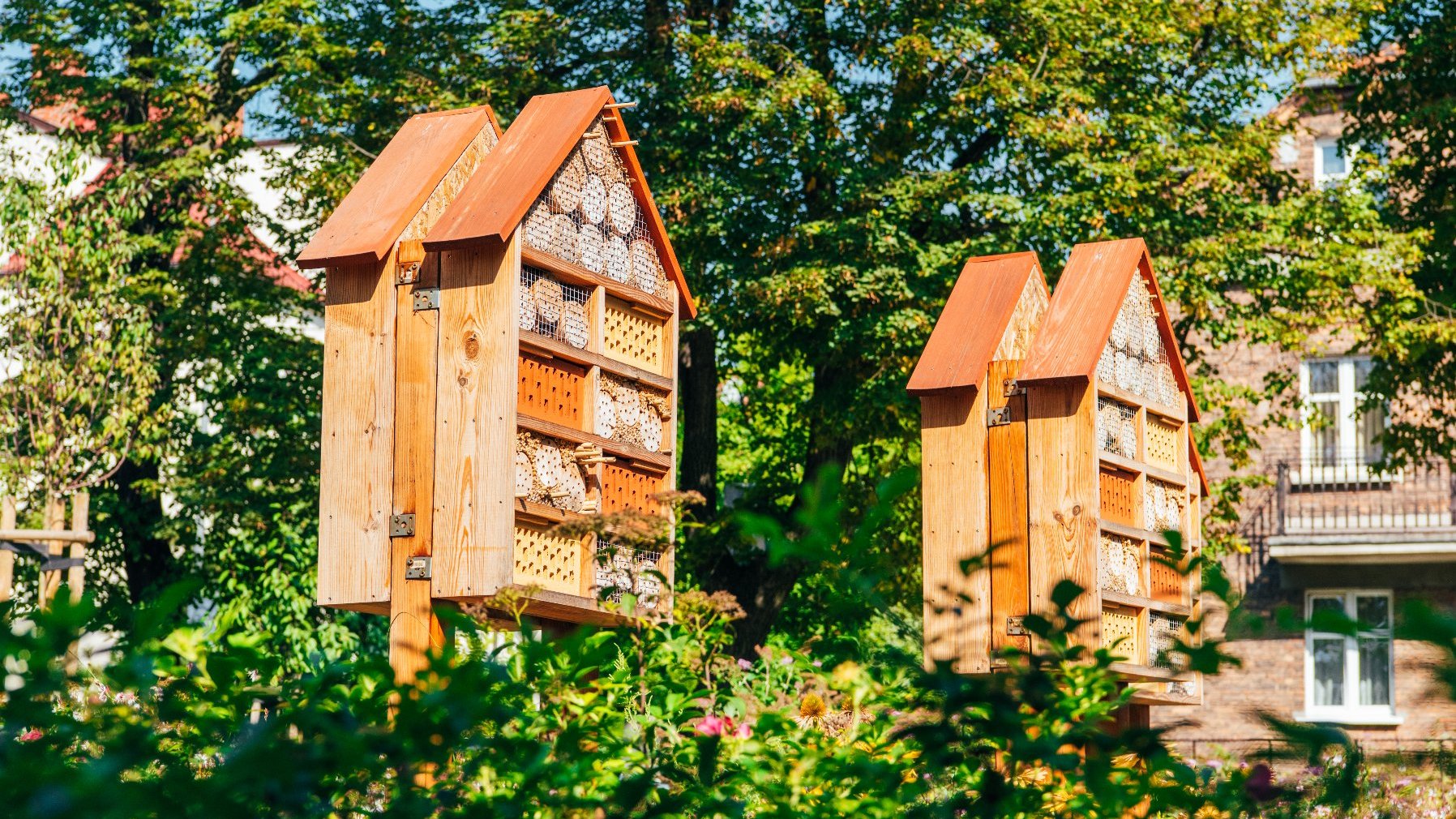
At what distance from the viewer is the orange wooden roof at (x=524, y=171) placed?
541cm

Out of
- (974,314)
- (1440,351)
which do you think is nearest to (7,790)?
(974,314)

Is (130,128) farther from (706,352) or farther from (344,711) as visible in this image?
(344,711)

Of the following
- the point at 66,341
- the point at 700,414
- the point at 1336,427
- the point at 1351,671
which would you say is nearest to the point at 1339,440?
the point at 1336,427

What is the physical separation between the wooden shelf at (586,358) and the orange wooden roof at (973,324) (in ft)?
4.83

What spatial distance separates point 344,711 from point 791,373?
787 inches

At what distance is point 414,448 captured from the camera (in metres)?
5.40

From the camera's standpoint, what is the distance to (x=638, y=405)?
20.2ft

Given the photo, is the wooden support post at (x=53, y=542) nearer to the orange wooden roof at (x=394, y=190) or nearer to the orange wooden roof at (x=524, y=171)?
the orange wooden roof at (x=394, y=190)

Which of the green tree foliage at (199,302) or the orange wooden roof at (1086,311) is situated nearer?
the orange wooden roof at (1086,311)

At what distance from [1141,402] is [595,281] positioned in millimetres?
3143

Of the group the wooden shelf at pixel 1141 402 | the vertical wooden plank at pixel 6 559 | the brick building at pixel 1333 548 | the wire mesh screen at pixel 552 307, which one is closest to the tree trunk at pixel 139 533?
the vertical wooden plank at pixel 6 559

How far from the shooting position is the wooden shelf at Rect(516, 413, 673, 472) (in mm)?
5418

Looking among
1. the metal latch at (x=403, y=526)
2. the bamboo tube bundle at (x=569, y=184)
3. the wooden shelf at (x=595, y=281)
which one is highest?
the bamboo tube bundle at (x=569, y=184)

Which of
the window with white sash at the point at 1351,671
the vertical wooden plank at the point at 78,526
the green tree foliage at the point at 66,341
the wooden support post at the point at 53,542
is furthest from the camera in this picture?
the window with white sash at the point at 1351,671
